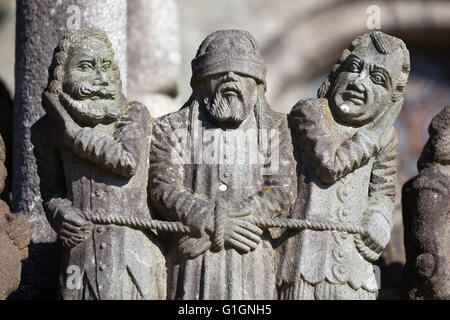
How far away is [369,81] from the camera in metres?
7.63

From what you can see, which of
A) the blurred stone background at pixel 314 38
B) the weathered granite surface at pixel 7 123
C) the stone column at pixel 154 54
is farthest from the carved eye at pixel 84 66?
the blurred stone background at pixel 314 38

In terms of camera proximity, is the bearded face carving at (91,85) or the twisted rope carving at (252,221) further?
the bearded face carving at (91,85)

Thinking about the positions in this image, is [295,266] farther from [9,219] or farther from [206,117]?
[9,219]

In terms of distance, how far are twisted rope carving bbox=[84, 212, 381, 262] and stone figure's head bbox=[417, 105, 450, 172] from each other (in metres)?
0.81

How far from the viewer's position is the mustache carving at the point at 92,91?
291 inches

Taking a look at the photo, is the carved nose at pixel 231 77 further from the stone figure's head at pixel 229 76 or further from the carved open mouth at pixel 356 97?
the carved open mouth at pixel 356 97

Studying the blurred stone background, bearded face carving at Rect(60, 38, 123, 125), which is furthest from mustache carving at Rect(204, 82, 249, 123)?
the blurred stone background

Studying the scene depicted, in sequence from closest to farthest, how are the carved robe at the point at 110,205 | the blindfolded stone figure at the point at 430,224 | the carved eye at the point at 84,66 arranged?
the carved robe at the point at 110,205
the carved eye at the point at 84,66
the blindfolded stone figure at the point at 430,224

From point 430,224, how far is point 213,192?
125 centimetres

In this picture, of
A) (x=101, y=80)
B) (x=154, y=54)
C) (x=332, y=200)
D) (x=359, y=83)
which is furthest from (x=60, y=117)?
(x=154, y=54)

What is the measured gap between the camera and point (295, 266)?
7.38 m

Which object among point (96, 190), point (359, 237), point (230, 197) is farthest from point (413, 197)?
point (96, 190)

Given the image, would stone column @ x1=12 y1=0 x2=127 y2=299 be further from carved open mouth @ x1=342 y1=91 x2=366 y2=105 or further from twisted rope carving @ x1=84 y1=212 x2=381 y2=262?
carved open mouth @ x1=342 y1=91 x2=366 y2=105

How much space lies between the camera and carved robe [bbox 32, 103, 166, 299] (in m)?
7.23
